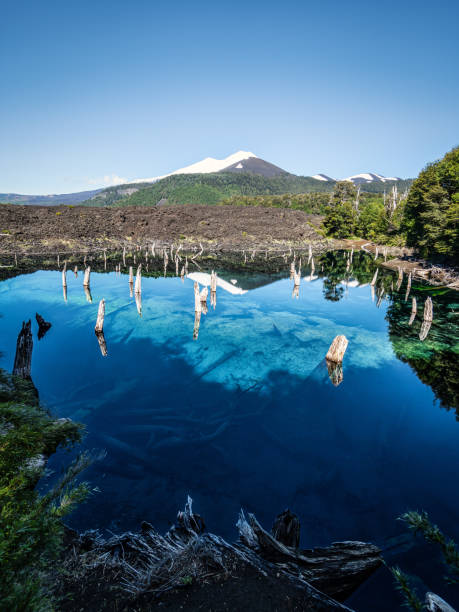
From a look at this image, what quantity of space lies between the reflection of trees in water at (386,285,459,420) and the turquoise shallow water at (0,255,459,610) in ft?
0.56

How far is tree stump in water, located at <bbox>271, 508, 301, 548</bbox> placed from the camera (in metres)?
7.73

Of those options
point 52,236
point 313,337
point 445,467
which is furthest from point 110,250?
point 445,467

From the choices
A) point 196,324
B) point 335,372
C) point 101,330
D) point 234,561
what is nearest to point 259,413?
point 335,372

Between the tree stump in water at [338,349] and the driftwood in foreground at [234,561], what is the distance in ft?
50.9

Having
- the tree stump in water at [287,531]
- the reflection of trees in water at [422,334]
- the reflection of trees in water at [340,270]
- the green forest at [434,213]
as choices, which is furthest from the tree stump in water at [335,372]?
the green forest at [434,213]

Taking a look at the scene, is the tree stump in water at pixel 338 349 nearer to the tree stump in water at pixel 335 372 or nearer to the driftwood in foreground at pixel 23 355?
the tree stump in water at pixel 335 372

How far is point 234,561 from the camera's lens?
648 centimetres

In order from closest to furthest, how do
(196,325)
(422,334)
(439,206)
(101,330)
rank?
(101,330) < (422,334) < (196,325) < (439,206)

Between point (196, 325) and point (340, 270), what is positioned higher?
point (340, 270)

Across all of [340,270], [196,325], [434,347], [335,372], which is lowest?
[335,372]

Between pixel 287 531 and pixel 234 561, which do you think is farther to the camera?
pixel 287 531

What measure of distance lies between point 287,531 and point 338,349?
641 inches

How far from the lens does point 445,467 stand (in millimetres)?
12953

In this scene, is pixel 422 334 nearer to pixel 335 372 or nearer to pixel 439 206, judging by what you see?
pixel 335 372
